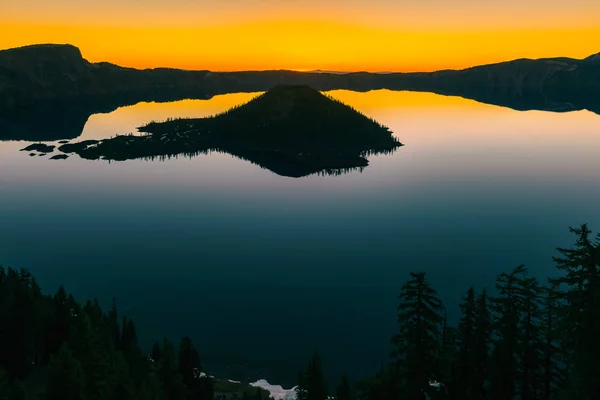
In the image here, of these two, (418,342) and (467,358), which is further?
(467,358)

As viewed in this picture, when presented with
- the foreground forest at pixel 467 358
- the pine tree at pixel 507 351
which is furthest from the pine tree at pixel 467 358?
the pine tree at pixel 507 351

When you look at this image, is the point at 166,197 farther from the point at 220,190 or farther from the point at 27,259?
the point at 27,259

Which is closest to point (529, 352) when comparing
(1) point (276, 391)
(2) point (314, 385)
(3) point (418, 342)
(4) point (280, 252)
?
(3) point (418, 342)

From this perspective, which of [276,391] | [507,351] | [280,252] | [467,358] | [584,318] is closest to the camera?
[584,318]

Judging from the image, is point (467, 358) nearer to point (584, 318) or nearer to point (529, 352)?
point (529, 352)

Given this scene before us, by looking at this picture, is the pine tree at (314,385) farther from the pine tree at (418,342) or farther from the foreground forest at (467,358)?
the pine tree at (418,342)

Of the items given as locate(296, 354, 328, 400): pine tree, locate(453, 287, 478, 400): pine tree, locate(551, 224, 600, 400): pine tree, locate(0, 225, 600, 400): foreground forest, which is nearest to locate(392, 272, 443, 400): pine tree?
locate(0, 225, 600, 400): foreground forest

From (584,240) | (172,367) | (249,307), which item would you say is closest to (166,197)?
(249,307)
